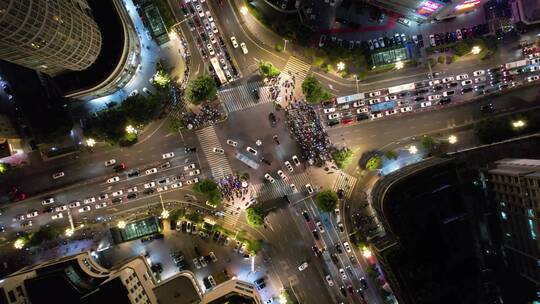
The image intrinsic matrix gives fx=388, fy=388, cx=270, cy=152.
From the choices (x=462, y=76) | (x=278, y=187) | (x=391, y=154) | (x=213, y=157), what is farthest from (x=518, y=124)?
(x=213, y=157)

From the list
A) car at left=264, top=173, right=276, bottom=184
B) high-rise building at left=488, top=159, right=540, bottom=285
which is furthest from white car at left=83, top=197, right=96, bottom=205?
high-rise building at left=488, top=159, right=540, bottom=285

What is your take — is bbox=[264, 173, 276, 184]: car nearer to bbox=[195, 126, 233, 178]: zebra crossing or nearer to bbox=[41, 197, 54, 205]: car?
bbox=[195, 126, 233, 178]: zebra crossing

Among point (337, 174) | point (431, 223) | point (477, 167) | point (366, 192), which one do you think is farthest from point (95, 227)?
point (477, 167)

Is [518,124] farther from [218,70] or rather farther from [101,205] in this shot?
[101,205]

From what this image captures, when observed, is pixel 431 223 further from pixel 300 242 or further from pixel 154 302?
pixel 154 302

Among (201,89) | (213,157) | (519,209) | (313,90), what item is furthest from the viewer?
(213,157)
